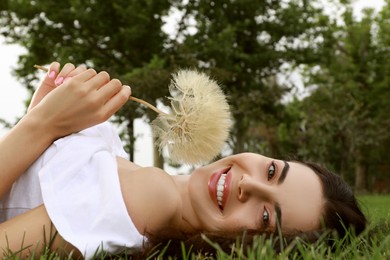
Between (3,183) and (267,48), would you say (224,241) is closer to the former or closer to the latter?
(3,183)

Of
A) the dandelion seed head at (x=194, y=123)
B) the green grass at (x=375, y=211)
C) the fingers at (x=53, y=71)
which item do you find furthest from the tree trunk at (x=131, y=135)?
the dandelion seed head at (x=194, y=123)

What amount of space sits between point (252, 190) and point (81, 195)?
2.94 feet

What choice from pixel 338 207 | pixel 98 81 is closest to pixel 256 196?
pixel 338 207

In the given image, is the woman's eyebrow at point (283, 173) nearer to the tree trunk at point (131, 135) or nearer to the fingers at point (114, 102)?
the fingers at point (114, 102)

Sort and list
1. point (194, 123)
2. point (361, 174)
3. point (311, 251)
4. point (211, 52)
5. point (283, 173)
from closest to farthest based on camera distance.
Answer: point (311, 251)
point (283, 173)
point (194, 123)
point (211, 52)
point (361, 174)

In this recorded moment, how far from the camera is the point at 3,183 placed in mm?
3266

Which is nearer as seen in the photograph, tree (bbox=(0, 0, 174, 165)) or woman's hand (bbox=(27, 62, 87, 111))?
woman's hand (bbox=(27, 62, 87, 111))

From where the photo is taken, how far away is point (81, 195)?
10.3 ft

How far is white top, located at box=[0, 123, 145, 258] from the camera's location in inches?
117

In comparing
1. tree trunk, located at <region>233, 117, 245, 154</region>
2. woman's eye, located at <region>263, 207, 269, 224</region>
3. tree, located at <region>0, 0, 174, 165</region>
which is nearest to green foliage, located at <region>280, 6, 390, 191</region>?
tree trunk, located at <region>233, 117, 245, 154</region>

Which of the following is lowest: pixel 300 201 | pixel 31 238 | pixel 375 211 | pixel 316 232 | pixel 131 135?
pixel 131 135

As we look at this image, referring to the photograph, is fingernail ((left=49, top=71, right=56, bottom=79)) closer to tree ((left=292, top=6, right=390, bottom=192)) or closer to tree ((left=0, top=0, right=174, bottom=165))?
tree ((left=0, top=0, right=174, bottom=165))

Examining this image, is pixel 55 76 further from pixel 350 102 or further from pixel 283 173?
pixel 350 102

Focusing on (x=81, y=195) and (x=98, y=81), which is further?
(x=98, y=81)
